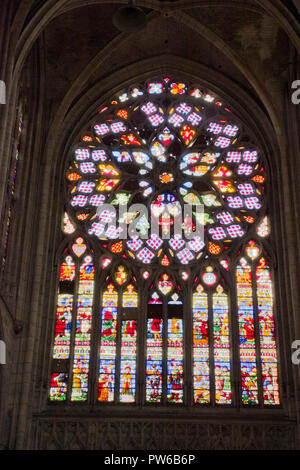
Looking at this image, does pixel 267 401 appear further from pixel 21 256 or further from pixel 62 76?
pixel 62 76

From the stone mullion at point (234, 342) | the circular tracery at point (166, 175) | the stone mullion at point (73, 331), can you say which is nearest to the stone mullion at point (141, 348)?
the circular tracery at point (166, 175)

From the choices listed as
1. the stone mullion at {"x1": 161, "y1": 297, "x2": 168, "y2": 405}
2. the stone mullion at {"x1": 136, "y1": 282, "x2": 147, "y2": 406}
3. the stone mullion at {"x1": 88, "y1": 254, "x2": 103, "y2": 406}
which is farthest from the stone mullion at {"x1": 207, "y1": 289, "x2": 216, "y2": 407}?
the stone mullion at {"x1": 88, "y1": 254, "x2": 103, "y2": 406}

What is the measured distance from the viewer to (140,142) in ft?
59.8

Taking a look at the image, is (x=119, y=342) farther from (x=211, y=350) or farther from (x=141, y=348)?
(x=211, y=350)

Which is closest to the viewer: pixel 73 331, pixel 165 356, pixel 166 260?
pixel 165 356

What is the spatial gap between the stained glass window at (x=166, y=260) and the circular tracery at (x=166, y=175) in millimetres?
28

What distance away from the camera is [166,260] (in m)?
16.7

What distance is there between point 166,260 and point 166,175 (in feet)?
7.40

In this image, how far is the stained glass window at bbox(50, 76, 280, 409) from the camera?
15.4 metres

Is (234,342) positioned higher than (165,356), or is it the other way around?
(234,342)

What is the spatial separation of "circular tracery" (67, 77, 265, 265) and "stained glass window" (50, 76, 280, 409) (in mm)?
28

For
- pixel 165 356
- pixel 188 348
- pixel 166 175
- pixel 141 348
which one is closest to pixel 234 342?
pixel 188 348

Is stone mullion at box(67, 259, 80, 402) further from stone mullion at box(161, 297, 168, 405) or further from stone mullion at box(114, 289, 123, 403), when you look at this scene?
stone mullion at box(161, 297, 168, 405)

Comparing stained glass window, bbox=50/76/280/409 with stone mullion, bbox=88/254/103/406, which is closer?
stone mullion, bbox=88/254/103/406
